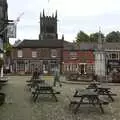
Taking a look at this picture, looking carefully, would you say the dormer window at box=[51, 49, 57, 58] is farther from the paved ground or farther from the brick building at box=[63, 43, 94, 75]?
the paved ground

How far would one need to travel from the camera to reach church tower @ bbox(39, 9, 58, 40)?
415 ft

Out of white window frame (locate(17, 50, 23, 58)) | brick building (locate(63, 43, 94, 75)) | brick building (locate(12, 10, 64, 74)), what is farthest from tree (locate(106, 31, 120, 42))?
white window frame (locate(17, 50, 23, 58))

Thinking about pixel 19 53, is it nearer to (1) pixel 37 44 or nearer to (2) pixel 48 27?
(1) pixel 37 44

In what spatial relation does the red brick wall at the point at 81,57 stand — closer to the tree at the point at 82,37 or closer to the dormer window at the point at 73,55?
the dormer window at the point at 73,55

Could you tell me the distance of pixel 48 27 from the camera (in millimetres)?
130875

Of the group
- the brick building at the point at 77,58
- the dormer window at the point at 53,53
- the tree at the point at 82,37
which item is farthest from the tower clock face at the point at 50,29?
the brick building at the point at 77,58

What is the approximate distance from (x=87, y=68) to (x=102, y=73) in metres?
41.1

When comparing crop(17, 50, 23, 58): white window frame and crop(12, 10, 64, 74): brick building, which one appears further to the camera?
crop(17, 50, 23, 58): white window frame

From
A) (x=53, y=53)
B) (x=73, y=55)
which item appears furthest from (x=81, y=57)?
(x=53, y=53)

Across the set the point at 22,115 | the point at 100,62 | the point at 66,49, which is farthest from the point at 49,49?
the point at 22,115

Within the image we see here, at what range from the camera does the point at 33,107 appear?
16859 mm

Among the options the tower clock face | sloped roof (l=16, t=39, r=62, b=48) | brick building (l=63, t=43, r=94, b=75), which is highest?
the tower clock face

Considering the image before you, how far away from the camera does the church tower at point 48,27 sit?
126 metres

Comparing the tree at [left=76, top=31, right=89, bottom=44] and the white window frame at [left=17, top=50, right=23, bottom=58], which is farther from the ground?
the tree at [left=76, top=31, right=89, bottom=44]
